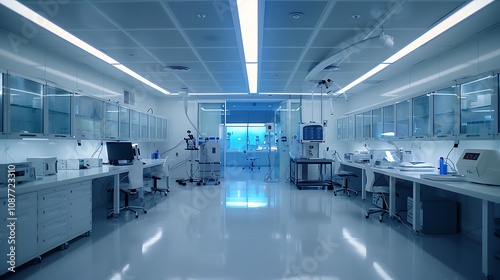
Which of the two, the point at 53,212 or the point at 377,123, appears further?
the point at 377,123

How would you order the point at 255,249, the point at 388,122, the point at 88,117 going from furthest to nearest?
the point at 388,122 < the point at 88,117 < the point at 255,249

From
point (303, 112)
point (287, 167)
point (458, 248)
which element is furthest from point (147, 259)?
point (303, 112)

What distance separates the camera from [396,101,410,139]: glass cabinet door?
441 cm

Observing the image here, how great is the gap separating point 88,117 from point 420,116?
5408 mm

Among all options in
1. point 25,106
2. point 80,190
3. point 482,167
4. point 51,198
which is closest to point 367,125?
point 482,167

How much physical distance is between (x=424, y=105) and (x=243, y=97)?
16.9ft

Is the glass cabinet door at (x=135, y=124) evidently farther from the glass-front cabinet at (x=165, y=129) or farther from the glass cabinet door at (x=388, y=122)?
the glass cabinet door at (x=388, y=122)

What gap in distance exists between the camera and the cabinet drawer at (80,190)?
295cm

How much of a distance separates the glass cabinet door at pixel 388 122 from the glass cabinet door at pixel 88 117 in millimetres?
5331

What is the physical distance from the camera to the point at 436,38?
3520 mm

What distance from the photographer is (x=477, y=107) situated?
9.76 feet

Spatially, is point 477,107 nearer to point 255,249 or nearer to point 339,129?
point 255,249

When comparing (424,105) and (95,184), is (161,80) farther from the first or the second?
(424,105)

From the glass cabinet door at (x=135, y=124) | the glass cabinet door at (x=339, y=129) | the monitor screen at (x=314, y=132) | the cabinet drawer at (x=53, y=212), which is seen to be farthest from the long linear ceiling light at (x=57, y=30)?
the glass cabinet door at (x=339, y=129)
